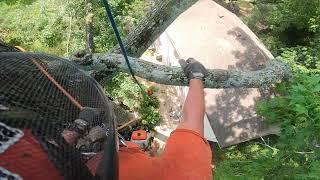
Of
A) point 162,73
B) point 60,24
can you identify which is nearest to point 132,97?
point 60,24

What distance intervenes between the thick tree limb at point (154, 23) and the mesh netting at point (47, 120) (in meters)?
2.59

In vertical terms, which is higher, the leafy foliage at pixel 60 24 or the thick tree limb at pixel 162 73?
the leafy foliage at pixel 60 24

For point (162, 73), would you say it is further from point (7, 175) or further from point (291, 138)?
point (7, 175)

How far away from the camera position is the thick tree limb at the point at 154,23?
4.38m

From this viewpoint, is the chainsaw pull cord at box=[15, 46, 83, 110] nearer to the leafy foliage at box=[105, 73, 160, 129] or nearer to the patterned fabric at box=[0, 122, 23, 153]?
the patterned fabric at box=[0, 122, 23, 153]

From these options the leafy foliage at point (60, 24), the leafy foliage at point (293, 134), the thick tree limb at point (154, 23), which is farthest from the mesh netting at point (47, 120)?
the leafy foliage at point (60, 24)

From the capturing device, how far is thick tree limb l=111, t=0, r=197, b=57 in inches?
172

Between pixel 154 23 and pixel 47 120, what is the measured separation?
3.29 meters

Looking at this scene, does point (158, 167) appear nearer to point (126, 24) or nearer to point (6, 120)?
point (6, 120)

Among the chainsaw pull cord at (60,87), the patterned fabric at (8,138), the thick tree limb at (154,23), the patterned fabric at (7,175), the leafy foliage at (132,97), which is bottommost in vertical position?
the leafy foliage at (132,97)

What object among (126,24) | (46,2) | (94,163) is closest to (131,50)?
(94,163)

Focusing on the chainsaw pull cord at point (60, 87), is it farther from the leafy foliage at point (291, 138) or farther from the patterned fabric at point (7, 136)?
the leafy foliage at point (291, 138)

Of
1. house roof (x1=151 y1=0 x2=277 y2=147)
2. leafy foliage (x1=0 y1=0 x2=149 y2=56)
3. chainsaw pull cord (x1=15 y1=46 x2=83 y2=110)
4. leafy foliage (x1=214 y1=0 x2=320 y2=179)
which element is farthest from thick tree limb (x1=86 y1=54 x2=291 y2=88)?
leafy foliage (x1=0 y1=0 x2=149 y2=56)

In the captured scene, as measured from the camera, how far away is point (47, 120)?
131 centimetres
